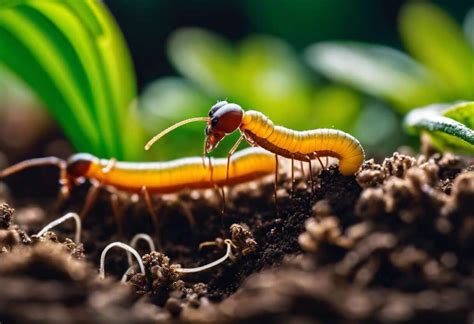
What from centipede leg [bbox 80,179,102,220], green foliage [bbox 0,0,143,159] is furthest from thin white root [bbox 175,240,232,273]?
green foliage [bbox 0,0,143,159]

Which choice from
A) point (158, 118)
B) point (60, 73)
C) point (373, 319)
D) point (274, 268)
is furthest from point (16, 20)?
point (373, 319)

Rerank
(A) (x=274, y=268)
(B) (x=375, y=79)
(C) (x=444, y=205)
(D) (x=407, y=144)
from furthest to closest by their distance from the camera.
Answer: (D) (x=407, y=144)
(B) (x=375, y=79)
(A) (x=274, y=268)
(C) (x=444, y=205)

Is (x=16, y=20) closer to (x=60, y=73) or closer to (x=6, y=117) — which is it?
(x=60, y=73)

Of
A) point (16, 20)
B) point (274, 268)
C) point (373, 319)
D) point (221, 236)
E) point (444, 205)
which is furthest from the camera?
point (16, 20)

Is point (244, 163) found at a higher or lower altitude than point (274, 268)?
higher

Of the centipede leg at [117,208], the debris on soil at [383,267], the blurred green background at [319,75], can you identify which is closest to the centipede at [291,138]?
the debris on soil at [383,267]

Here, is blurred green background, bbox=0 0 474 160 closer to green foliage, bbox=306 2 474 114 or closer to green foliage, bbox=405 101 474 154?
green foliage, bbox=306 2 474 114

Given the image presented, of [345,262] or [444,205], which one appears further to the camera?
[444,205]
